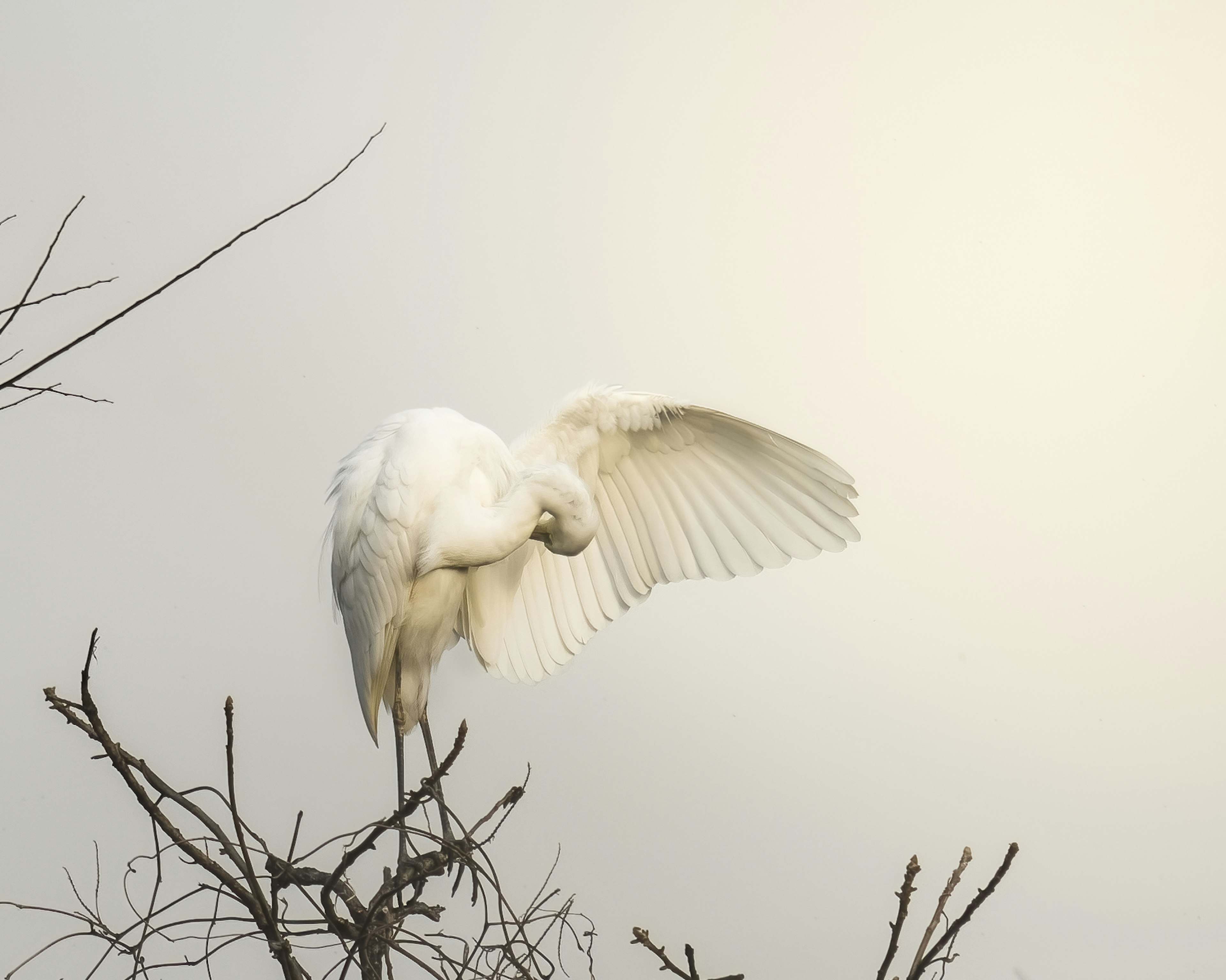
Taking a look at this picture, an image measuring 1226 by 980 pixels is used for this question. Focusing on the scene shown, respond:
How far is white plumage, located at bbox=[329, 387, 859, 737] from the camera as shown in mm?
1232

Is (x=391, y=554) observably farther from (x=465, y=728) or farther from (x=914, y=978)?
(x=914, y=978)

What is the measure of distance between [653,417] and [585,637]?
0.37 metres

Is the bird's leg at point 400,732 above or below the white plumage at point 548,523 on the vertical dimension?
below

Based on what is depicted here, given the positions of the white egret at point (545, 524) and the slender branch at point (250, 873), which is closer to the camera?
the slender branch at point (250, 873)

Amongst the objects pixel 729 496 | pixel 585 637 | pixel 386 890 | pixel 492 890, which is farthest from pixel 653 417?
pixel 492 890

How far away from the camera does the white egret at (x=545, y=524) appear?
1233mm

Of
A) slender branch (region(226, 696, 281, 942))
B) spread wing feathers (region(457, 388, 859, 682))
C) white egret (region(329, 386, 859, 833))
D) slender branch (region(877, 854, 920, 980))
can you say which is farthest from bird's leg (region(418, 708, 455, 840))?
slender branch (region(877, 854, 920, 980))

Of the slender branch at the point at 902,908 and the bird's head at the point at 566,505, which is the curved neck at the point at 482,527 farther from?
the slender branch at the point at 902,908

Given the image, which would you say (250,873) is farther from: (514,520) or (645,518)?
(645,518)

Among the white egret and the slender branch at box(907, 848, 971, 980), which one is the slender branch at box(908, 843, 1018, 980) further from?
the white egret

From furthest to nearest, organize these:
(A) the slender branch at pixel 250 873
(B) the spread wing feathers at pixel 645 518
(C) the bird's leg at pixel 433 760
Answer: (B) the spread wing feathers at pixel 645 518 < (C) the bird's leg at pixel 433 760 < (A) the slender branch at pixel 250 873

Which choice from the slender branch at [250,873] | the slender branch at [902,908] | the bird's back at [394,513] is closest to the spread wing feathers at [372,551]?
the bird's back at [394,513]

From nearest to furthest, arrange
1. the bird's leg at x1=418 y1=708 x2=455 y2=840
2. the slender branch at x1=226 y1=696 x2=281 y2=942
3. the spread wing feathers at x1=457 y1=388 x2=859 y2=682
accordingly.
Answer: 1. the slender branch at x1=226 y1=696 x2=281 y2=942
2. the bird's leg at x1=418 y1=708 x2=455 y2=840
3. the spread wing feathers at x1=457 y1=388 x2=859 y2=682

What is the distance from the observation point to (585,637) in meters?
1.52
